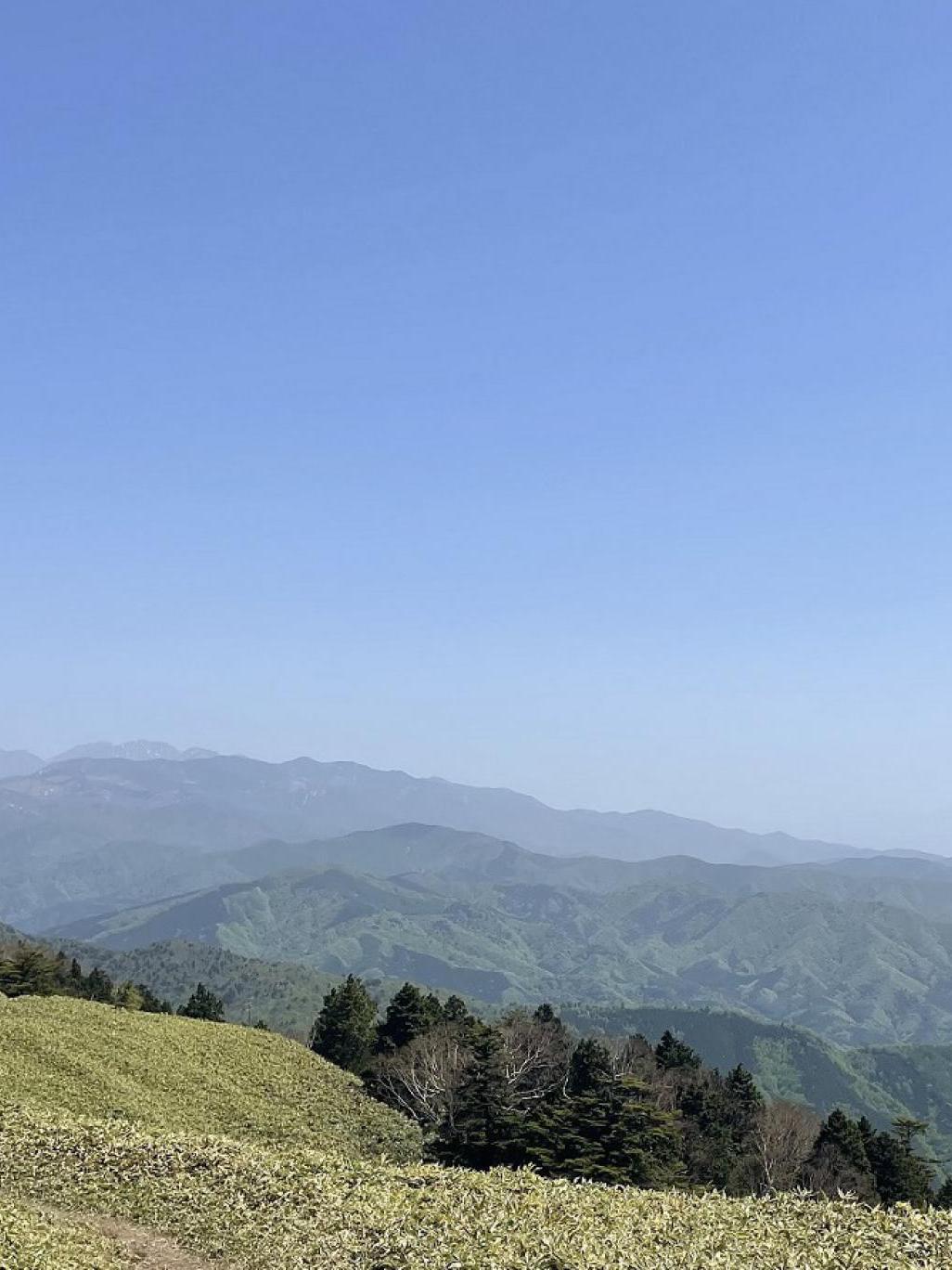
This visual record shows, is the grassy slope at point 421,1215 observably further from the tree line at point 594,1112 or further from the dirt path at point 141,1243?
the tree line at point 594,1112

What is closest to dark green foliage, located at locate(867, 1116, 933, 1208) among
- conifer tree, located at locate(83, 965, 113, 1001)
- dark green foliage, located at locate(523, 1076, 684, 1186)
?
dark green foliage, located at locate(523, 1076, 684, 1186)

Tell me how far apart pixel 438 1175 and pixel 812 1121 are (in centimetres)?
7295

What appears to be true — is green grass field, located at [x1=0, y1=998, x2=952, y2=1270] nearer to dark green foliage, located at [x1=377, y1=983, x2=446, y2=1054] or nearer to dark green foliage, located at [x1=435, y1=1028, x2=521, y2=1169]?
dark green foliage, located at [x1=435, y1=1028, x2=521, y2=1169]

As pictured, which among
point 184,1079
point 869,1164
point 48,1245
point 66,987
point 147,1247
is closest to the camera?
point 48,1245

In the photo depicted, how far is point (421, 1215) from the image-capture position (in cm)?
2067

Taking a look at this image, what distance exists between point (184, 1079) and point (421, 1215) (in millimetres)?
31110

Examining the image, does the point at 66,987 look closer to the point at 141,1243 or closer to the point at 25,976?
the point at 25,976

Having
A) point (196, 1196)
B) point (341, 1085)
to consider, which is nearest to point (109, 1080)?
point (341, 1085)

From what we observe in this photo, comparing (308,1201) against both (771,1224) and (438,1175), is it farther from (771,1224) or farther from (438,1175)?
(771,1224)

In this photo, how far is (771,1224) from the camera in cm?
1994

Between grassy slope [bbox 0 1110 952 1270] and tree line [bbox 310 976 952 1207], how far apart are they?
565 inches

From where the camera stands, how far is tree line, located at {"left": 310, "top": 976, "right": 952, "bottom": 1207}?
39.5 m

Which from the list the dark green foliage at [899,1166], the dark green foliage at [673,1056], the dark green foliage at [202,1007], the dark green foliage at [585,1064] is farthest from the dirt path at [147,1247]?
the dark green foliage at [202,1007]

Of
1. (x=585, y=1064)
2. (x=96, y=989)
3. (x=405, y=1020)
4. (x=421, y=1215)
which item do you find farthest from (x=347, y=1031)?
(x=421, y=1215)
